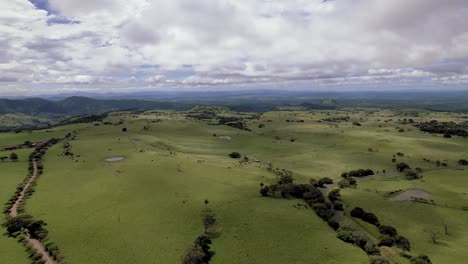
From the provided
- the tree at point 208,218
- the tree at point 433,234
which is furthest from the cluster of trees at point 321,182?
the tree at point 208,218

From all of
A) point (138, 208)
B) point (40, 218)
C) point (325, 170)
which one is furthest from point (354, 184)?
point (40, 218)

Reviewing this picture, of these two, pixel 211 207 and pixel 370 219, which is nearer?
pixel 211 207

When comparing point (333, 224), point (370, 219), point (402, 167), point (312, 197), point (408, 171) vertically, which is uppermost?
point (312, 197)

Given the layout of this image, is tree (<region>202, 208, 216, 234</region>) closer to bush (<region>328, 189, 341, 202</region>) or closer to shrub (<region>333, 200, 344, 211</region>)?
shrub (<region>333, 200, 344, 211</region>)

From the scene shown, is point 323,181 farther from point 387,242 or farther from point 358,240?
point 358,240

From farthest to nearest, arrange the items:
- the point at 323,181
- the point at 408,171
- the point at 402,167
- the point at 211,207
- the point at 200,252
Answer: the point at 402,167 < the point at 408,171 < the point at 323,181 < the point at 211,207 < the point at 200,252

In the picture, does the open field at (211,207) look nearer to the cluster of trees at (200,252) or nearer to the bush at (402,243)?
the cluster of trees at (200,252)

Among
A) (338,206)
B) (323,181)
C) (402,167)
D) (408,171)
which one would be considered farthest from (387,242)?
(402,167)

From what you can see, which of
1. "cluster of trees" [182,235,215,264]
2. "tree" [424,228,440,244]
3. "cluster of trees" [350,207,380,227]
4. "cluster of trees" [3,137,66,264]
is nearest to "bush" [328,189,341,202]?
"cluster of trees" [350,207,380,227]

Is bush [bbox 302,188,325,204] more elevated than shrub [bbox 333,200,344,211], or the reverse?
bush [bbox 302,188,325,204]

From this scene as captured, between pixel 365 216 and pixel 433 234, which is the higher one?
pixel 365 216

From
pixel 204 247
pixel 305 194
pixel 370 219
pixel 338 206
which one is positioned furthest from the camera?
pixel 305 194

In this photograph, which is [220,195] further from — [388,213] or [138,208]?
[388,213]
